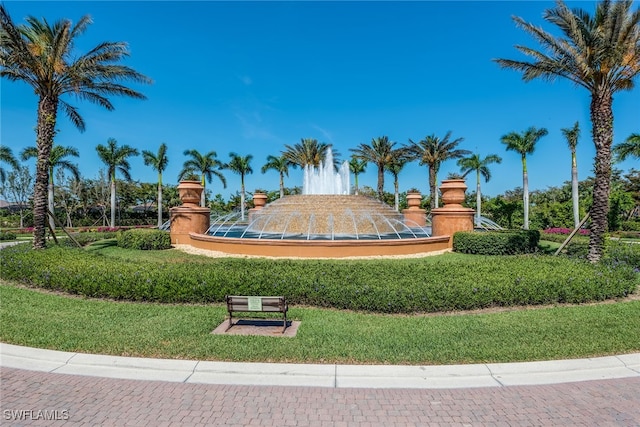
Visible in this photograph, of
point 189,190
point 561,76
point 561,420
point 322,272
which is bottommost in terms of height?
point 561,420

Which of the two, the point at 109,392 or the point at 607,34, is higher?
the point at 607,34

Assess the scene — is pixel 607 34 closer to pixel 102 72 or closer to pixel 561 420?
pixel 561 420

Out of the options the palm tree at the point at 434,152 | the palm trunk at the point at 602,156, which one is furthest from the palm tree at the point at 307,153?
the palm trunk at the point at 602,156

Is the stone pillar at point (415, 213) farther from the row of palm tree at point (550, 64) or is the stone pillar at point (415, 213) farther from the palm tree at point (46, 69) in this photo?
the palm tree at point (46, 69)

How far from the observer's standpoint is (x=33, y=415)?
13.5 feet

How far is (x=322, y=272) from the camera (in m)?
9.30

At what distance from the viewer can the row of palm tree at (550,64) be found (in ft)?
42.2

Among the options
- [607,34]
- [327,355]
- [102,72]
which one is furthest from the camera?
[102,72]

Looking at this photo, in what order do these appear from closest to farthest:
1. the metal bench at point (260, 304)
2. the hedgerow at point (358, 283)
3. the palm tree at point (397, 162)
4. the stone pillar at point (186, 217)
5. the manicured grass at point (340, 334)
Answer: the manicured grass at point (340, 334)
the metal bench at point (260, 304)
the hedgerow at point (358, 283)
the stone pillar at point (186, 217)
the palm tree at point (397, 162)

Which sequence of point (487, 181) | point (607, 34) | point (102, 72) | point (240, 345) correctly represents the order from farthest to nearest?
point (487, 181)
point (102, 72)
point (607, 34)
point (240, 345)

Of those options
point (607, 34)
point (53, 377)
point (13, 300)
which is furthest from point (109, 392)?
point (607, 34)

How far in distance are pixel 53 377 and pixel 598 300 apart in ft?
36.7

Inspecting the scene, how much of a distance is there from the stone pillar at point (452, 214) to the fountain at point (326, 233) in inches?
2.0

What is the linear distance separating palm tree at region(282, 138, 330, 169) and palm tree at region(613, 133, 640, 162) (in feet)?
97.6
